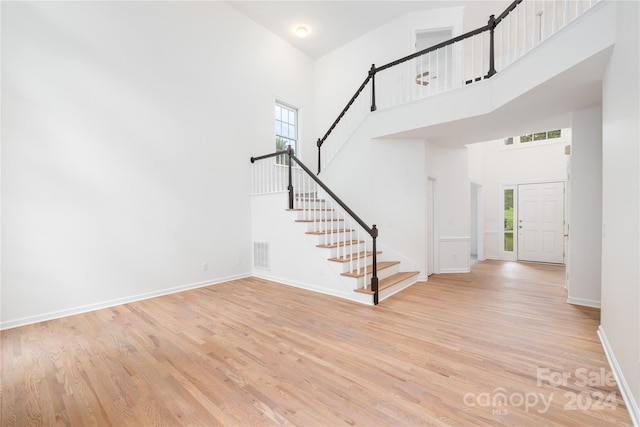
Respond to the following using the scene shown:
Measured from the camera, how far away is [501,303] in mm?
3811

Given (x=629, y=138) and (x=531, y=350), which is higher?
(x=629, y=138)

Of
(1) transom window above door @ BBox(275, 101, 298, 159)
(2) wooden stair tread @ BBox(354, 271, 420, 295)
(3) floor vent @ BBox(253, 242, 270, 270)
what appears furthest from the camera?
(1) transom window above door @ BBox(275, 101, 298, 159)

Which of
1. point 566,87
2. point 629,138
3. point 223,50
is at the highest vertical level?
point 223,50

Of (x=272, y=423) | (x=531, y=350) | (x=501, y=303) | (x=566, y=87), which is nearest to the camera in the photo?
(x=272, y=423)

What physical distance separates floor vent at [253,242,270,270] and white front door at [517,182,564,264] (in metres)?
6.77

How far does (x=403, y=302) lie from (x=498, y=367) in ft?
5.47

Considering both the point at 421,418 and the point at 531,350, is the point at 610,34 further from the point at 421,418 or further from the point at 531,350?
the point at 421,418

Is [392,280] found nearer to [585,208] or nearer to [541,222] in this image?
[585,208]

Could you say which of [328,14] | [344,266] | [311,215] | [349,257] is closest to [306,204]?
[311,215]

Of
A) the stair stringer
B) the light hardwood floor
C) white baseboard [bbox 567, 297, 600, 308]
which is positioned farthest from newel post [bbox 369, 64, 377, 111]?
white baseboard [bbox 567, 297, 600, 308]

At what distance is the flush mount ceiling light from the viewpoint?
5964 millimetres

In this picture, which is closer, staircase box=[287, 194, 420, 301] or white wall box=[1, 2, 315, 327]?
white wall box=[1, 2, 315, 327]

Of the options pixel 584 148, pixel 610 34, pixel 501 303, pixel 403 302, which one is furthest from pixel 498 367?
pixel 584 148

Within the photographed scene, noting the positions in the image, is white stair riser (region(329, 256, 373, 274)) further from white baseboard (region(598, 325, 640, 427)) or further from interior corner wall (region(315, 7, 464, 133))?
interior corner wall (region(315, 7, 464, 133))
